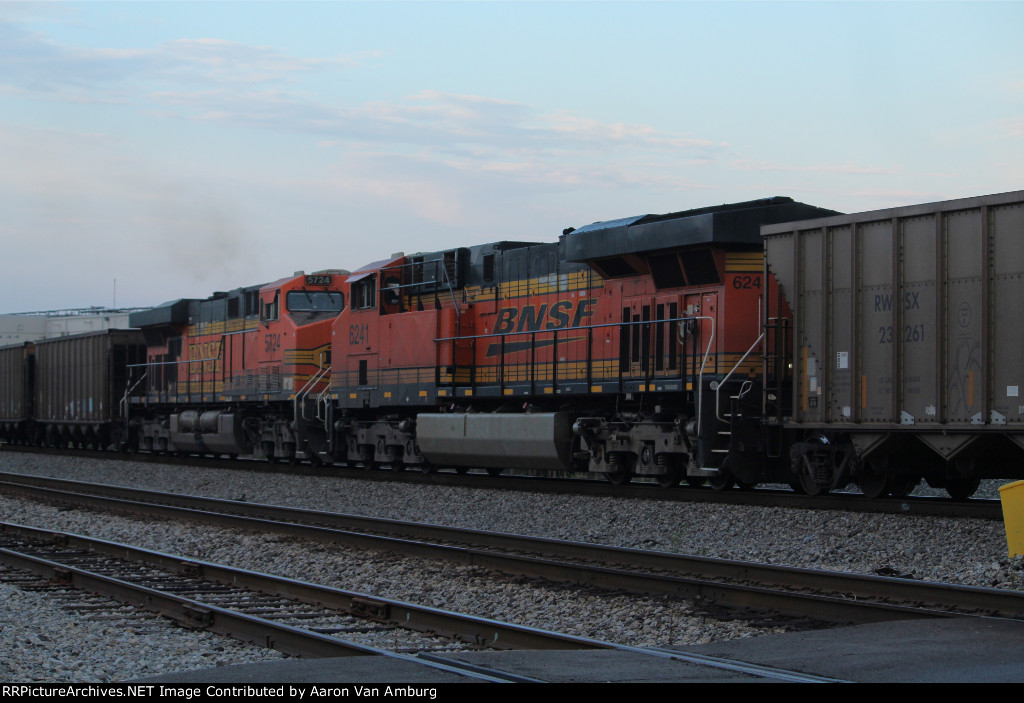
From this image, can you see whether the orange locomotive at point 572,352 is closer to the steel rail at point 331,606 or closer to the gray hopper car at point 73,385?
the steel rail at point 331,606

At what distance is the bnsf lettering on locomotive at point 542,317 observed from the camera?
52.2ft

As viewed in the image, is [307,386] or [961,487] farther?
[307,386]

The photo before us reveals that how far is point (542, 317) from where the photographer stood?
1655cm

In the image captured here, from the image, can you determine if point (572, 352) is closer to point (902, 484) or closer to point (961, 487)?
point (902, 484)

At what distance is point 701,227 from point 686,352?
63.6 inches

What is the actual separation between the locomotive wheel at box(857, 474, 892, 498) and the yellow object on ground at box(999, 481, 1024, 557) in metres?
3.76

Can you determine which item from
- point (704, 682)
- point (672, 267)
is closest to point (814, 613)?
point (704, 682)

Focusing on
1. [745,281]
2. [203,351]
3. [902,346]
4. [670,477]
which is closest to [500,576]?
[902,346]

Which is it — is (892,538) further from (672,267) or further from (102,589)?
(102,589)

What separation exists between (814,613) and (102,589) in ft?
18.6

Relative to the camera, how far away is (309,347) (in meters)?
22.0

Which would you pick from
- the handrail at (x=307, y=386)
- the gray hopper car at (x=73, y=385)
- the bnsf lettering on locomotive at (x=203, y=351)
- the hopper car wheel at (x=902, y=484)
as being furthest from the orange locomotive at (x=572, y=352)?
the gray hopper car at (x=73, y=385)

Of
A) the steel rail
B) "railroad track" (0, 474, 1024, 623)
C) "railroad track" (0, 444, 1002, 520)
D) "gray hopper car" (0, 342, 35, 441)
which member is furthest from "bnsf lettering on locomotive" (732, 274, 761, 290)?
"gray hopper car" (0, 342, 35, 441)
